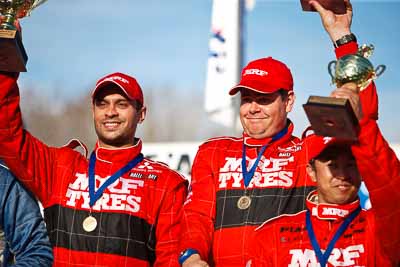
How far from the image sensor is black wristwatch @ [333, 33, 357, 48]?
434 centimetres

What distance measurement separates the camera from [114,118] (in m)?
5.10

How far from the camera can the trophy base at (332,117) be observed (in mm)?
3496

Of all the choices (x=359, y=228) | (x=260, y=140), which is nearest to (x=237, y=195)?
(x=260, y=140)

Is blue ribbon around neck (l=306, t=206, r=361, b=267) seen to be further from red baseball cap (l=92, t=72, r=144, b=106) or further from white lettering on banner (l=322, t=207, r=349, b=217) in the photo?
red baseball cap (l=92, t=72, r=144, b=106)

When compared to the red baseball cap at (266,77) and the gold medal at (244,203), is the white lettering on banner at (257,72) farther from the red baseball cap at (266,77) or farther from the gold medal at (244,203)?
the gold medal at (244,203)

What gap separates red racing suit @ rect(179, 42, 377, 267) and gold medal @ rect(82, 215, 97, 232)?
1.75 feet

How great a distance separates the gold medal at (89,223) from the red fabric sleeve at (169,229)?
375mm

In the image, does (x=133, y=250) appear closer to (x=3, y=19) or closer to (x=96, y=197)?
(x=96, y=197)

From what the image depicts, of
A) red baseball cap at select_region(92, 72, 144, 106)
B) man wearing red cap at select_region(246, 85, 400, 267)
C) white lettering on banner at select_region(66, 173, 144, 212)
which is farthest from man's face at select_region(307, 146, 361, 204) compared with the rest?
red baseball cap at select_region(92, 72, 144, 106)

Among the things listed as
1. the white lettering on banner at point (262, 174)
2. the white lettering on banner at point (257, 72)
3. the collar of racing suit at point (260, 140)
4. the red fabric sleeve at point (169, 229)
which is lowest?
the red fabric sleeve at point (169, 229)

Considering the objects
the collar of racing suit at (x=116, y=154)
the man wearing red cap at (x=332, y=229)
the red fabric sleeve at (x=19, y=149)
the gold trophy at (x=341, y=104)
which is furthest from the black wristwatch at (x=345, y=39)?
the red fabric sleeve at (x=19, y=149)

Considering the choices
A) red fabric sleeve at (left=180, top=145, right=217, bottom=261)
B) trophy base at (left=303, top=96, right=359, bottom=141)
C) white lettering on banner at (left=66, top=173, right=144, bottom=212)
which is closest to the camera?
trophy base at (left=303, top=96, right=359, bottom=141)

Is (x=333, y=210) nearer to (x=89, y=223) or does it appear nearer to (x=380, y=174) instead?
(x=380, y=174)

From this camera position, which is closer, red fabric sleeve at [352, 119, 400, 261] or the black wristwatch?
red fabric sleeve at [352, 119, 400, 261]
